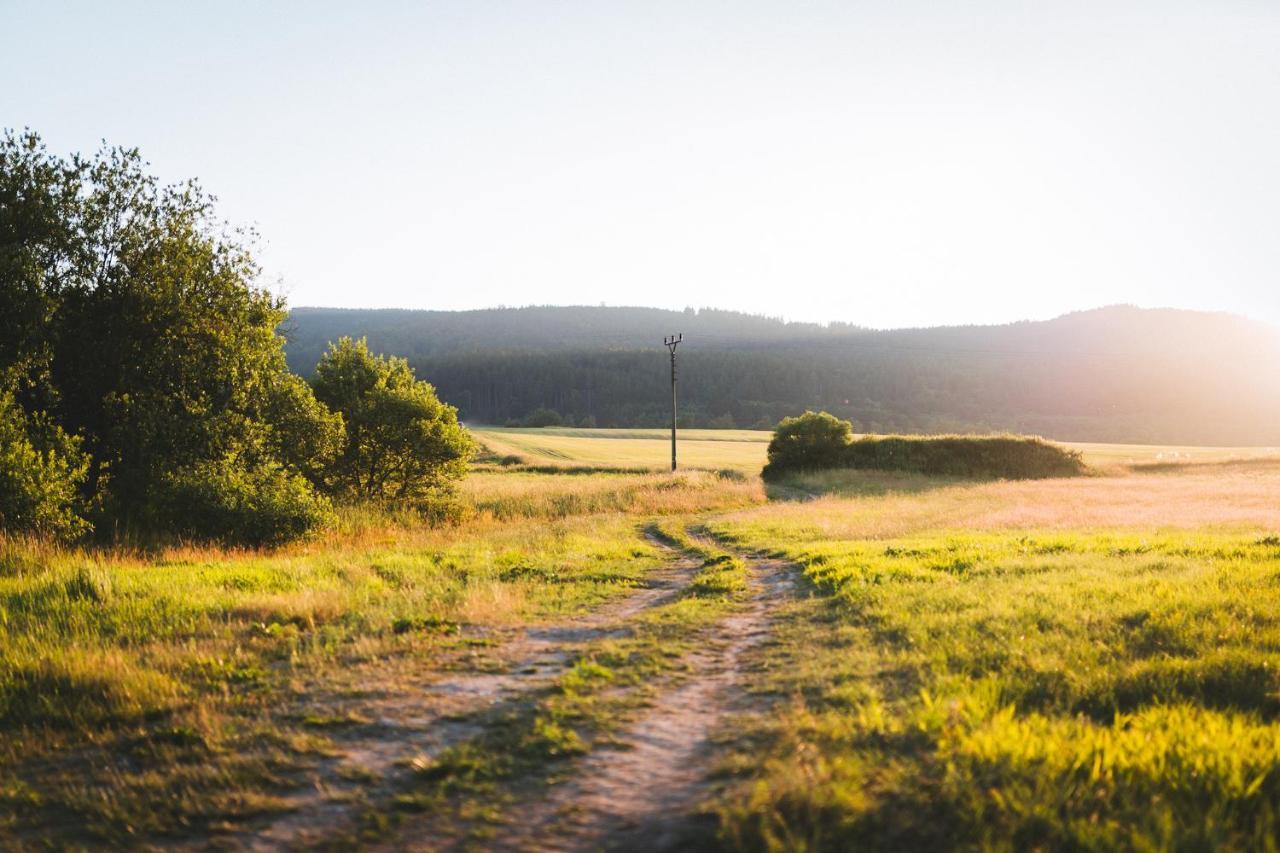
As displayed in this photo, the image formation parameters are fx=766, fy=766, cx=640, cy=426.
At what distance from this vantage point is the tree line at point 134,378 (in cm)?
1755

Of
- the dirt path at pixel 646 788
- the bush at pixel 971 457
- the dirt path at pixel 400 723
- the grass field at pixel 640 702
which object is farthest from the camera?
the bush at pixel 971 457

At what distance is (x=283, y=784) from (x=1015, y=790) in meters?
5.12

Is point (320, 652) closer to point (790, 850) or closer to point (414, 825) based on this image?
point (414, 825)

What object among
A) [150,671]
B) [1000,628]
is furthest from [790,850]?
[150,671]

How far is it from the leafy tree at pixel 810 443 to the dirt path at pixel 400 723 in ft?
170

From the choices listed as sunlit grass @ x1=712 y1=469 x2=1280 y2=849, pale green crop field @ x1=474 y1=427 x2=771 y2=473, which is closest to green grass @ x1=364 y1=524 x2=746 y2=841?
sunlit grass @ x1=712 y1=469 x2=1280 y2=849

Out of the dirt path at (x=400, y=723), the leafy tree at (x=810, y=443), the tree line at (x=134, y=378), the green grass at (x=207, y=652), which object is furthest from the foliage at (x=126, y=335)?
the leafy tree at (x=810, y=443)

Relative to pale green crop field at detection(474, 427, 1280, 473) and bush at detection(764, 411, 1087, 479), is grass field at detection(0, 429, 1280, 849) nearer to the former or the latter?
bush at detection(764, 411, 1087, 479)

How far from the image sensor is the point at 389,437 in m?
28.3

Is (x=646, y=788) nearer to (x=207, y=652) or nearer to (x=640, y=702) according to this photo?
(x=640, y=702)

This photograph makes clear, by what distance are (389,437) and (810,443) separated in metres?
39.6

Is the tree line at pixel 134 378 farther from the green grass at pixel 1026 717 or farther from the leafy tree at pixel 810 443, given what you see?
the leafy tree at pixel 810 443

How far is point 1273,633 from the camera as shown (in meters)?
8.23

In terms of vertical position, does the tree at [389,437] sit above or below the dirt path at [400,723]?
above
